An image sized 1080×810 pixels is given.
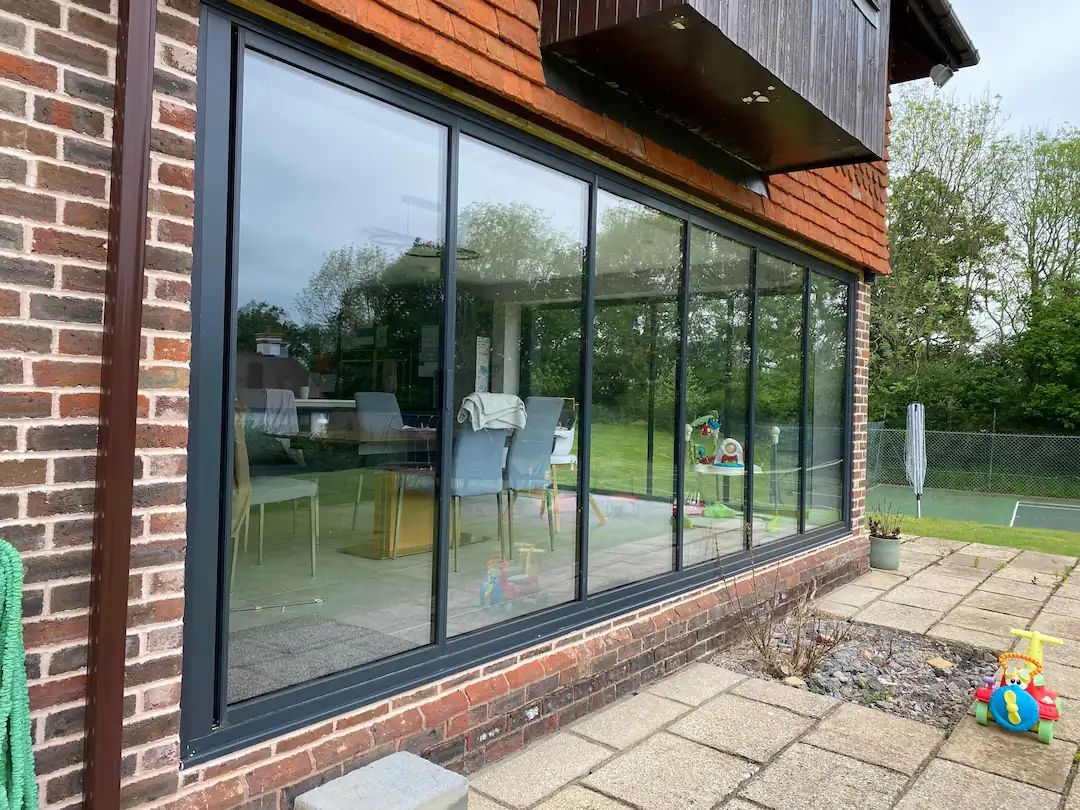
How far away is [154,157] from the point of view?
2.02 metres

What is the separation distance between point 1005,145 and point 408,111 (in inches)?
845

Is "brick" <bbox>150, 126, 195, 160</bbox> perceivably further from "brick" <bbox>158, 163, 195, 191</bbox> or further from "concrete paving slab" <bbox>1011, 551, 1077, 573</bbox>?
"concrete paving slab" <bbox>1011, 551, 1077, 573</bbox>

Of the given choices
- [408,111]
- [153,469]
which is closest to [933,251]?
[408,111]

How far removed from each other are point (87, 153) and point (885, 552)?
6.85m

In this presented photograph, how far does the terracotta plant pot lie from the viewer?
6969 millimetres

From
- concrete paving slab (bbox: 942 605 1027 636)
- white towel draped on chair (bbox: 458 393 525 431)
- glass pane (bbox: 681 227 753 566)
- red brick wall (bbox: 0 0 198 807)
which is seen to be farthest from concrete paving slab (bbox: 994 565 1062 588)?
red brick wall (bbox: 0 0 198 807)

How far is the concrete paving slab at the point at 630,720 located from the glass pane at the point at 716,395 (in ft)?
3.48

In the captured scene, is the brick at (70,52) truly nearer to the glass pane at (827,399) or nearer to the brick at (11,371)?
the brick at (11,371)

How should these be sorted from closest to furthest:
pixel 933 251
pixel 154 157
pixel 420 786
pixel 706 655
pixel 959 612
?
pixel 154 157
pixel 420 786
pixel 706 655
pixel 959 612
pixel 933 251

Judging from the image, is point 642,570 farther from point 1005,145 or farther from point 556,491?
point 1005,145

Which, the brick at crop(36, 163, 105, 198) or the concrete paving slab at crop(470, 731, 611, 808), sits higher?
the brick at crop(36, 163, 105, 198)

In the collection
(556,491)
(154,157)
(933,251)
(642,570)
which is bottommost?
(642,570)

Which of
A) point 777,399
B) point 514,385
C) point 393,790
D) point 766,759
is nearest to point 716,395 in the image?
point 777,399

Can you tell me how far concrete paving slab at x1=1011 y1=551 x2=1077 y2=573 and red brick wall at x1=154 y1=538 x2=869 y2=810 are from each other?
3973 mm
